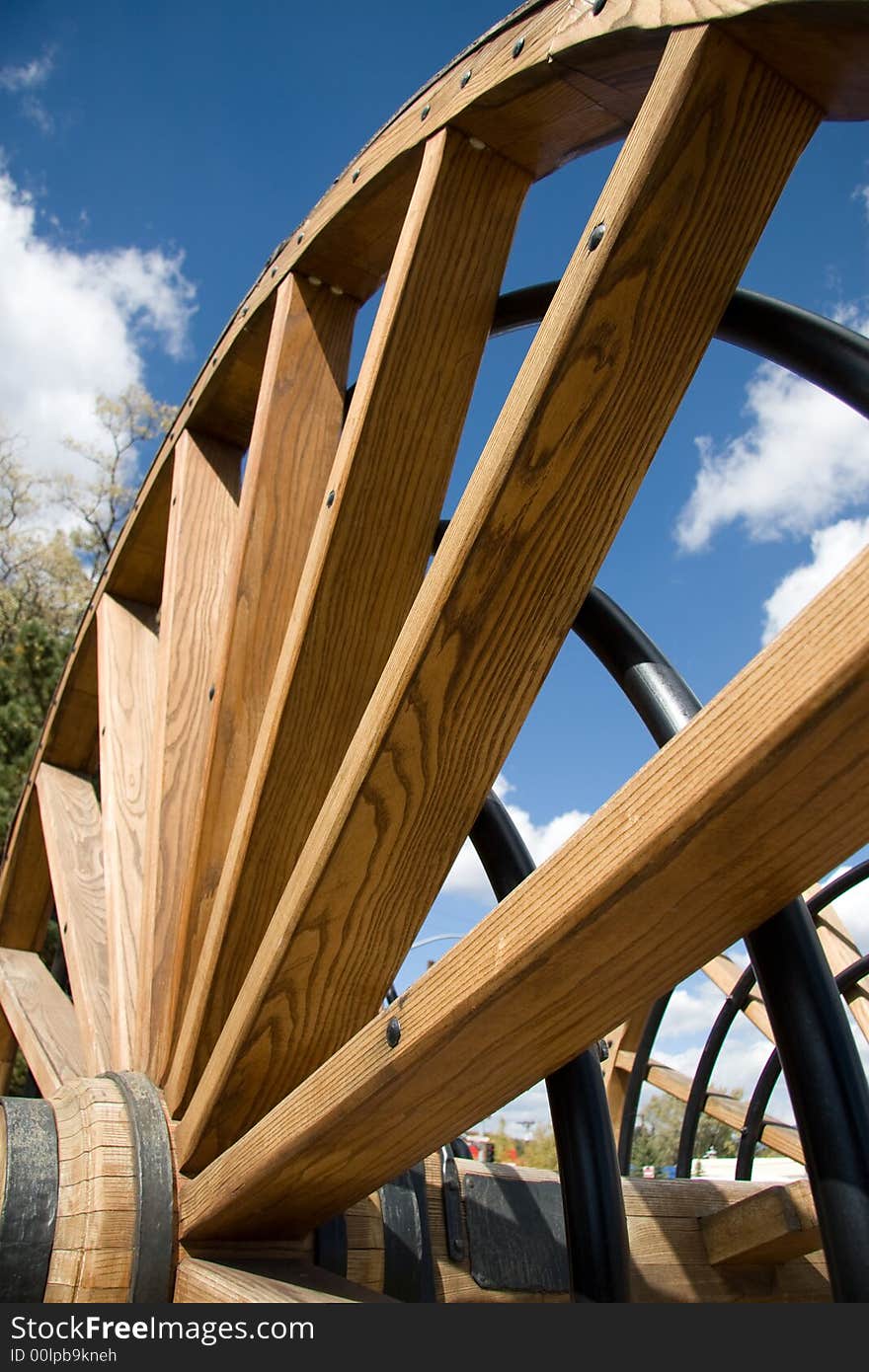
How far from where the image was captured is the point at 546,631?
4.99 feet

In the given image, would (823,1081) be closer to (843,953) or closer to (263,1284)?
(263,1284)

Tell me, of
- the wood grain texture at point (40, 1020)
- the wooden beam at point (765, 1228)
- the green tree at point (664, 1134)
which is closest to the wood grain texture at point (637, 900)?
the wooden beam at point (765, 1228)

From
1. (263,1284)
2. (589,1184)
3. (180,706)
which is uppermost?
(180,706)

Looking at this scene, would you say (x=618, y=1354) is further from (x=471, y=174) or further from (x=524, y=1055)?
(x=471, y=174)

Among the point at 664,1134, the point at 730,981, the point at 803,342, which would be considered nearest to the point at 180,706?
the point at 803,342

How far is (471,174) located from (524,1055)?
5.00 ft

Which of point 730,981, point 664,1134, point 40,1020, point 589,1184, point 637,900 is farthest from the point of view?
point 664,1134

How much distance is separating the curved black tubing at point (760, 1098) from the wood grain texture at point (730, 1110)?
0.22 m

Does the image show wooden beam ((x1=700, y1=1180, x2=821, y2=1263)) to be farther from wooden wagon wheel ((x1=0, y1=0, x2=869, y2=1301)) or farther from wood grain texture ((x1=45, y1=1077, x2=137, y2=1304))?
wood grain texture ((x1=45, y1=1077, x2=137, y2=1304))

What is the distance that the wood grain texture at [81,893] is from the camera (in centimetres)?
313

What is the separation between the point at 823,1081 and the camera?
49.7 inches

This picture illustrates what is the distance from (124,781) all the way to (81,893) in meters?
0.57

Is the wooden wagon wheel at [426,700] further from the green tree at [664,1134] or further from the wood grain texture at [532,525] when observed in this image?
the green tree at [664,1134]

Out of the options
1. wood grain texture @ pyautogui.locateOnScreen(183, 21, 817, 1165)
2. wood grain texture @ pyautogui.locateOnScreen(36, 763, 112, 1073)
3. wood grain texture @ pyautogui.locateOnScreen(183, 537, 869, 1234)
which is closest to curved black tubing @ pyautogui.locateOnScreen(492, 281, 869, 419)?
wood grain texture @ pyautogui.locateOnScreen(183, 21, 817, 1165)
